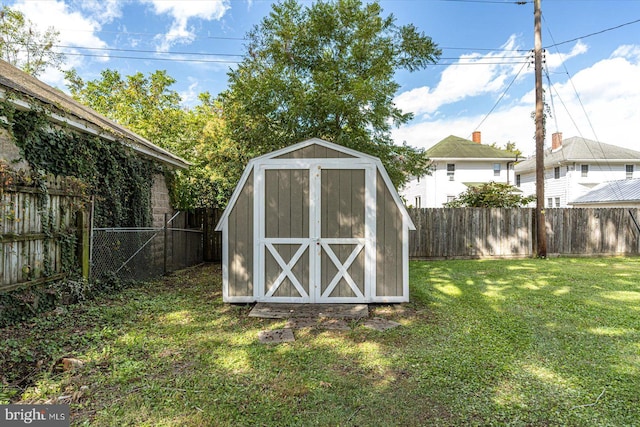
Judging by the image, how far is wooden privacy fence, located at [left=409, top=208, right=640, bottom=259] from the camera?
10.5 m

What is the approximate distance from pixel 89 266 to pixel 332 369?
4624mm

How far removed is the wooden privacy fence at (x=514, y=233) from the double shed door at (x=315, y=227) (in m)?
5.60

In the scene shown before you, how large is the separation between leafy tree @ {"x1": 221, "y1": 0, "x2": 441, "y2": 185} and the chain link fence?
316cm

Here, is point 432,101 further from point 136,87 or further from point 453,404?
point 453,404

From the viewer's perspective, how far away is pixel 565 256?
35.6ft

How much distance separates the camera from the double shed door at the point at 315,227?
17.3ft

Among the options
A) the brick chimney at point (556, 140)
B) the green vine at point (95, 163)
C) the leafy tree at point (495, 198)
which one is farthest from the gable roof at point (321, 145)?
the brick chimney at point (556, 140)

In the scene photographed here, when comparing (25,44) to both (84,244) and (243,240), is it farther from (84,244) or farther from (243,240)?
(243,240)

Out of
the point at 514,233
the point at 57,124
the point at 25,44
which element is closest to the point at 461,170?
the point at 514,233

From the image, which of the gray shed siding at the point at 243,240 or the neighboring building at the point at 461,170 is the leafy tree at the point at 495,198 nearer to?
the neighboring building at the point at 461,170

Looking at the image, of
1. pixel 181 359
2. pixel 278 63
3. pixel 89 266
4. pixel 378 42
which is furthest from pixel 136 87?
pixel 181 359

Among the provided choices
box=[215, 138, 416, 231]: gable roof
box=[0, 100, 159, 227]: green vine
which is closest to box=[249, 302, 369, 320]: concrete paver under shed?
box=[215, 138, 416, 231]: gable roof

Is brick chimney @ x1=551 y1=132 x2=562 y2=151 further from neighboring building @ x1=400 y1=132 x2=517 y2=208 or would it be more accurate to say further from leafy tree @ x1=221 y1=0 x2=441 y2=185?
leafy tree @ x1=221 y1=0 x2=441 y2=185

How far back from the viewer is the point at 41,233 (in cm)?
453
